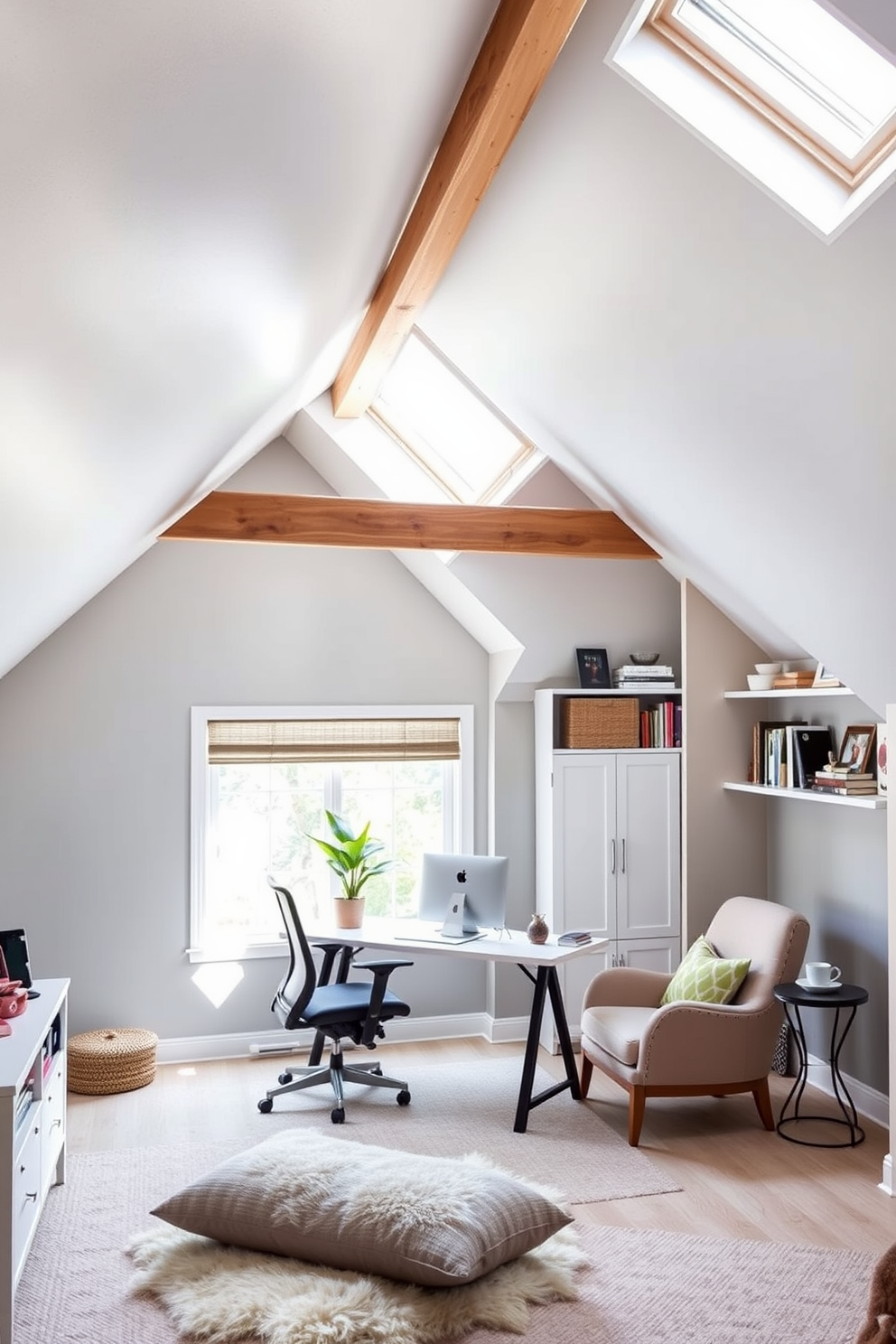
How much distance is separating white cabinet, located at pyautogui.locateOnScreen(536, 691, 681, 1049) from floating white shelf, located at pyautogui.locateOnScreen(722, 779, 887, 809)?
43 centimetres

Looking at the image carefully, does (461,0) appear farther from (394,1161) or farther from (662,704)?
(662,704)

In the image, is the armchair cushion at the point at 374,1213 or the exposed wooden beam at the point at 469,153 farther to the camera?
the armchair cushion at the point at 374,1213

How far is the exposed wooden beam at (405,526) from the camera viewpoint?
15.5 feet

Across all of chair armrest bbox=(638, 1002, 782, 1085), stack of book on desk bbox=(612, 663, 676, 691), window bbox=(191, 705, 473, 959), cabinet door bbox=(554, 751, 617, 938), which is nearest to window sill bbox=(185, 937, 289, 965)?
window bbox=(191, 705, 473, 959)

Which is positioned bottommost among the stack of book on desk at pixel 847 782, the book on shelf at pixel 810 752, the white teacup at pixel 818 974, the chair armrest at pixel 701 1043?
the chair armrest at pixel 701 1043

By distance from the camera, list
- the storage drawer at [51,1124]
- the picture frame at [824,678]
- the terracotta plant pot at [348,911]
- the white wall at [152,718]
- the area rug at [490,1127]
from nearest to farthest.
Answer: the storage drawer at [51,1124] < the area rug at [490,1127] < the picture frame at [824,678] < the terracotta plant pot at [348,911] < the white wall at [152,718]

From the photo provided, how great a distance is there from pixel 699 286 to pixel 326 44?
1646 millimetres

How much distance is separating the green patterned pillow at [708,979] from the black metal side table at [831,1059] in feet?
0.68

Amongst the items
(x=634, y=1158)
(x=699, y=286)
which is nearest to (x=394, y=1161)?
(x=634, y=1158)

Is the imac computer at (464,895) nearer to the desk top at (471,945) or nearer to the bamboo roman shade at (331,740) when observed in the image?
the desk top at (471,945)

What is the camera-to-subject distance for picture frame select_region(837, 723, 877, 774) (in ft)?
15.2

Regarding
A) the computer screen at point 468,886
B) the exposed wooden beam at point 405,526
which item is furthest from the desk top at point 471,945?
the exposed wooden beam at point 405,526

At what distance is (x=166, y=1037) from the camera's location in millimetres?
5445

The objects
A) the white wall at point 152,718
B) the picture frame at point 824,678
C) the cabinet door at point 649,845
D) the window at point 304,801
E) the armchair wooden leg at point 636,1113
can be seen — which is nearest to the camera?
the armchair wooden leg at point 636,1113
